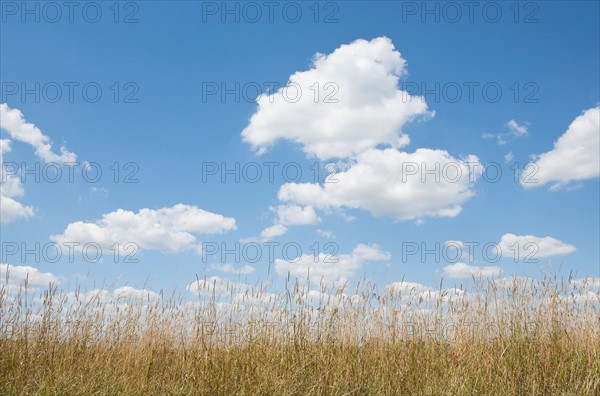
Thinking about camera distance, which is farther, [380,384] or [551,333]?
[551,333]

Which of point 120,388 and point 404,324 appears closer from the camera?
point 120,388

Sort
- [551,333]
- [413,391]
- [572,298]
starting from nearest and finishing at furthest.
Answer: [413,391] → [551,333] → [572,298]

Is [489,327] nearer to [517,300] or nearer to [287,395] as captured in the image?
[517,300]

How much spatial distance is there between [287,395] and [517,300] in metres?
3.54

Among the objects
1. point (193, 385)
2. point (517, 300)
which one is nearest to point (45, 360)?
point (193, 385)

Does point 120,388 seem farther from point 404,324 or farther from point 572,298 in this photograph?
point 572,298

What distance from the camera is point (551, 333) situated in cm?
613

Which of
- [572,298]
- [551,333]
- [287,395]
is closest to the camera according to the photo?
[287,395]

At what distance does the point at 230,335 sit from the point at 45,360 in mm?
2444

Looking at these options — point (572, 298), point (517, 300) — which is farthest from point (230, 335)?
point (572, 298)

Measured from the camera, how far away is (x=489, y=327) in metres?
6.41

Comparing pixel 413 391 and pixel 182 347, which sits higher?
pixel 182 347

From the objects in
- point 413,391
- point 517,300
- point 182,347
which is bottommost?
point 413,391

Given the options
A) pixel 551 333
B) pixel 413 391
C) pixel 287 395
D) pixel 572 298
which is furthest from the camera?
pixel 572 298
